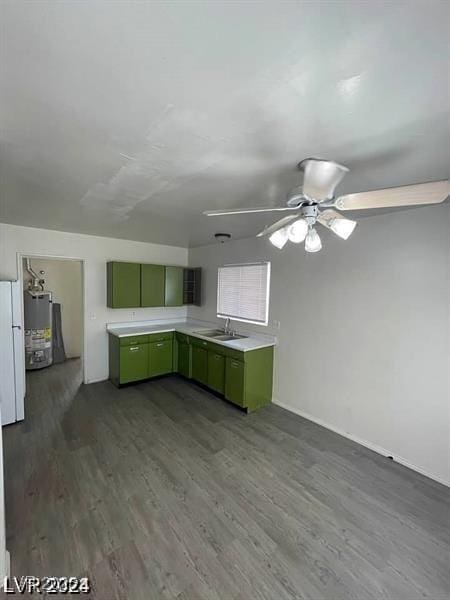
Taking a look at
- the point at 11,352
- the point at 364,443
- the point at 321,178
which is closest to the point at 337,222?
the point at 321,178

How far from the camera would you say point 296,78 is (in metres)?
0.97

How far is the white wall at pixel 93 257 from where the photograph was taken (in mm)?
3504

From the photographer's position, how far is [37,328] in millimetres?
4840

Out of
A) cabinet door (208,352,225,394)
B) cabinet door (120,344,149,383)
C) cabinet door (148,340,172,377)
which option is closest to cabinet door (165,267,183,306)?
cabinet door (148,340,172,377)

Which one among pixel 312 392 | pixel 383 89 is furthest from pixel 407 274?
pixel 383 89

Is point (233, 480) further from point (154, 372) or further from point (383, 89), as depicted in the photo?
point (383, 89)

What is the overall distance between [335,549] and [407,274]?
7.56 feet

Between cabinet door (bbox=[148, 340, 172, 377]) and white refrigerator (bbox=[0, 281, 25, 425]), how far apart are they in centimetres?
173

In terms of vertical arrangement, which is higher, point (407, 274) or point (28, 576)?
point (407, 274)

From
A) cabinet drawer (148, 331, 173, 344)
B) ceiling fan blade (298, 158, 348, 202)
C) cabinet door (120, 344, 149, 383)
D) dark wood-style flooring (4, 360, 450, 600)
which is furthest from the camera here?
cabinet drawer (148, 331, 173, 344)

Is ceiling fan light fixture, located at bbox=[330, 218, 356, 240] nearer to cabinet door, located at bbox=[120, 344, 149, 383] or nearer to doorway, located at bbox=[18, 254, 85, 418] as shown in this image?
cabinet door, located at bbox=[120, 344, 149, 383]

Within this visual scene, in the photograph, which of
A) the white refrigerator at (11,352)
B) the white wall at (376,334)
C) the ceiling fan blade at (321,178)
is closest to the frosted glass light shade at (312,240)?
the ceiling fan blade at (321,178)

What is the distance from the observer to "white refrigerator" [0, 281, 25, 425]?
294 centimetres

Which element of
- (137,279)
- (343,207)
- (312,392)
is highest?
(343,207)
